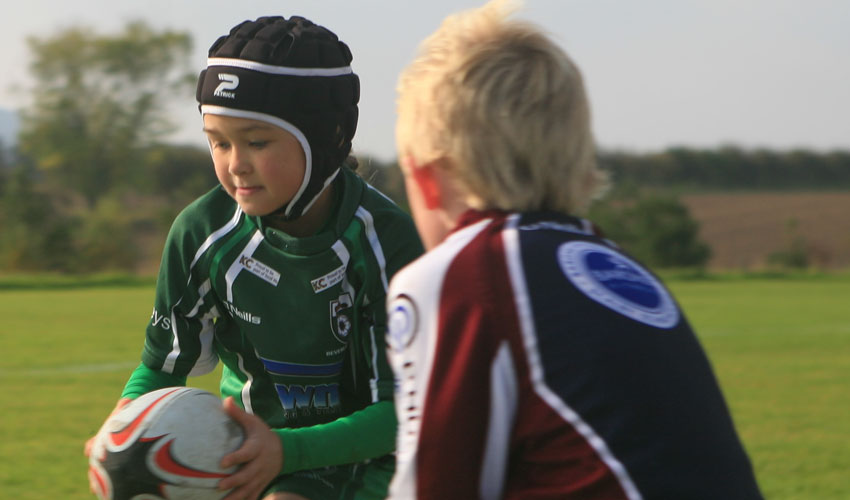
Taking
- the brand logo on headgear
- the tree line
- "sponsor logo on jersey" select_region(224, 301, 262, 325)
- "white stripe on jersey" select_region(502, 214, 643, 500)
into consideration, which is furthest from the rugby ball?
the tree line

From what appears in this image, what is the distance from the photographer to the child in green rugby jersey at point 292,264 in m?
3.02

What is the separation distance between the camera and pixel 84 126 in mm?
45219

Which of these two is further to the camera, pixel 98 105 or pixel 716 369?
pixel 98 105

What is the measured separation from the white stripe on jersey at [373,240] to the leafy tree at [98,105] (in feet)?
130

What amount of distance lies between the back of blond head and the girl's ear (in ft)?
0.07

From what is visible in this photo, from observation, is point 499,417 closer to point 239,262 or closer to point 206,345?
point 239,262

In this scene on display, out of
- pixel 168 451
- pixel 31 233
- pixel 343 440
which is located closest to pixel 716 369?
pixel 343 440

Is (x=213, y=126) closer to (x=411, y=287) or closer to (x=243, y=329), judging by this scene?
(x=243, y=329)

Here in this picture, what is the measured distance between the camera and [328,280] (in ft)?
10.3

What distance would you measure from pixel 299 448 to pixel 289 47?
3.60 ft

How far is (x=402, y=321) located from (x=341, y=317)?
4.37 ft

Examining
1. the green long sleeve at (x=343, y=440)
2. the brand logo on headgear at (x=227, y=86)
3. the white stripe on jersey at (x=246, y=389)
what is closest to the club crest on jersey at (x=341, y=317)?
the green long sleeve at (x=343, y=440)

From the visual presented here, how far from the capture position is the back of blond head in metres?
1.99

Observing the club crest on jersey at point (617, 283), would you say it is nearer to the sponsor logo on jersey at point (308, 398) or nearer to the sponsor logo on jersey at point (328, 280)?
the sponsor logo on jersey at point (328, 280)
